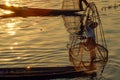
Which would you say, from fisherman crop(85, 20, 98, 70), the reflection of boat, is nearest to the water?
the reflection of boat

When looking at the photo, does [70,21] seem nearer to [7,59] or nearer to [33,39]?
[7,59]

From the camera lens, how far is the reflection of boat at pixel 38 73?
12875 millimetres

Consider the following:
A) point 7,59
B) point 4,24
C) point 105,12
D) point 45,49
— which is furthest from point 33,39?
point 105,12

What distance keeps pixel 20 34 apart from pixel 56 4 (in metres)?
11.1

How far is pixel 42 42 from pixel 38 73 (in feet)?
21.9

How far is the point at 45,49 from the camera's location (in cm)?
1811

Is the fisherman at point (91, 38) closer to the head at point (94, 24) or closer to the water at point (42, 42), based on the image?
the head at point (94, 24)

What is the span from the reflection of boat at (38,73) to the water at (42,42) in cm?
146

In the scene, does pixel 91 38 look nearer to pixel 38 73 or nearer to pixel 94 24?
pixel 94 24

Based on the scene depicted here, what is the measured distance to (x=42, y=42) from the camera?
64.8 feet

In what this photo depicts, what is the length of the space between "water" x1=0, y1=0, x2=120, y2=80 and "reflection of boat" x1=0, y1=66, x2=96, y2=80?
57.4 inches

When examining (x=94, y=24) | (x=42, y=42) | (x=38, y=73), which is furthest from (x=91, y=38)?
(x=42, y=42)

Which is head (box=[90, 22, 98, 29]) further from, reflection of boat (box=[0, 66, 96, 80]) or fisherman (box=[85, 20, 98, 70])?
reflection of boat (box=[0, 66, 96, 80])

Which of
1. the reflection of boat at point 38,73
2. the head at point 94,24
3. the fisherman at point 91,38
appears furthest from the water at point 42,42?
the head at point 94,24
